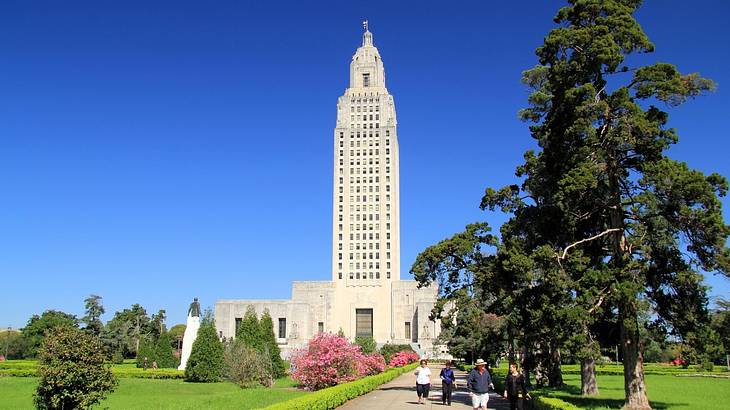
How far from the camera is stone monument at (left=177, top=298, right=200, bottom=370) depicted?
36.9 metres

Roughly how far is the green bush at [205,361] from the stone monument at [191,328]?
372 centimetres

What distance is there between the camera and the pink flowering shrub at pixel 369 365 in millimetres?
25230

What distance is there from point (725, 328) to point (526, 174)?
773 centimetres

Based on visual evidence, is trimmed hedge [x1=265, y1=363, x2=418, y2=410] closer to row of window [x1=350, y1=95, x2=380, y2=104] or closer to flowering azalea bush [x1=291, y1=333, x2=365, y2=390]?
flowering azalea bush [x1=291, y1=333, x2=365, y2=390]

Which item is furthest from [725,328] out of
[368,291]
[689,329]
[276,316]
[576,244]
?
[276,316]

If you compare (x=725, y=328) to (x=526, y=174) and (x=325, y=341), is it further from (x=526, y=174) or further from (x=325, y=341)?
(x=325, y=341)

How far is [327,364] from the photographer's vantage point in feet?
77.8

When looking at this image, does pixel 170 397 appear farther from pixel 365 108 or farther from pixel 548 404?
pixel 365 108

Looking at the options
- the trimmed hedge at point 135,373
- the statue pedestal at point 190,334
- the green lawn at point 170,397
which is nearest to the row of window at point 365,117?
the statue pedestal at point 190,334

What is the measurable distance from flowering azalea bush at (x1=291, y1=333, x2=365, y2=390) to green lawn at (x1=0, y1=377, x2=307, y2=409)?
3.18 feet

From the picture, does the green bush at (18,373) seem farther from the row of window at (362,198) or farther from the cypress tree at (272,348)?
the row of window at (362,198)

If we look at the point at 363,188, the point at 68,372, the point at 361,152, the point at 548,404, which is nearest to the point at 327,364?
the point at 548,404

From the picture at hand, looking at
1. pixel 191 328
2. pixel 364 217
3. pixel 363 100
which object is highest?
pixel 363 100

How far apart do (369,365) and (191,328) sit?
44.8 feet
